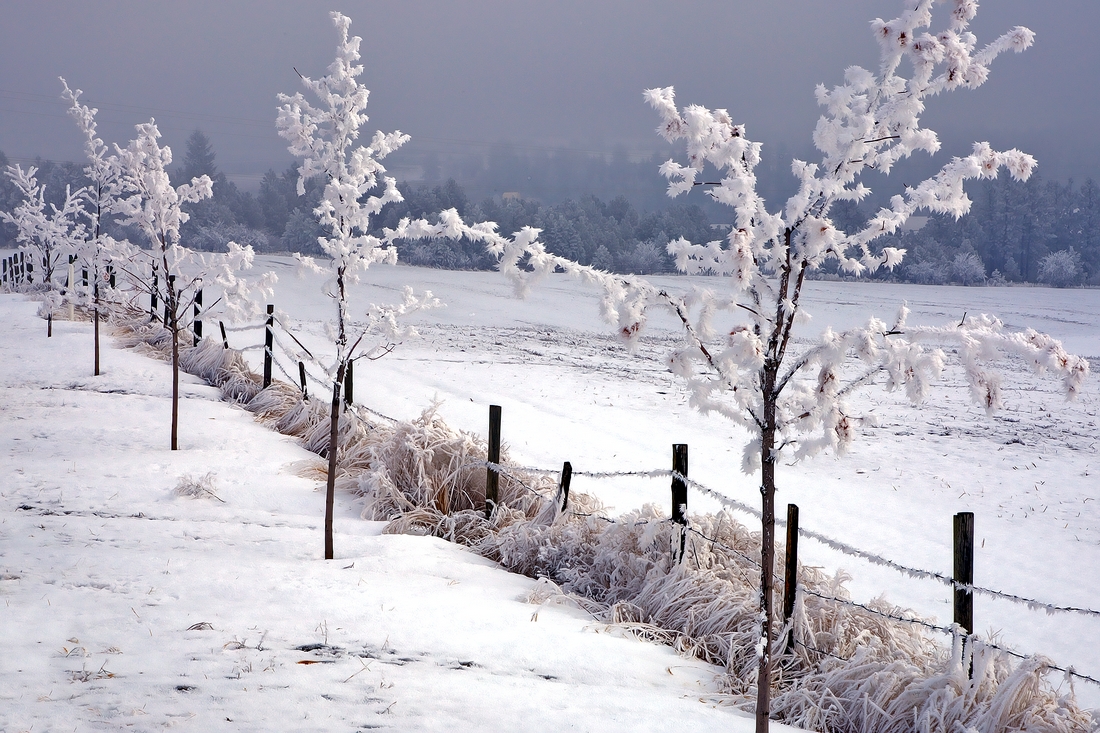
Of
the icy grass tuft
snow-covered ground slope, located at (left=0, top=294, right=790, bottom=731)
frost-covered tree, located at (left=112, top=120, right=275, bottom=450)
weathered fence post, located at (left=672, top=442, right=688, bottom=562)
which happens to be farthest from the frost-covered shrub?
snow-covered ground slope, located at (left=0, top=294, right=790, bottom=731)

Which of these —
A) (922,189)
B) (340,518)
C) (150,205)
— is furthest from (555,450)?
(922,189)

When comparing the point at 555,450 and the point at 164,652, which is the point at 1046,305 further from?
the point at 164,652

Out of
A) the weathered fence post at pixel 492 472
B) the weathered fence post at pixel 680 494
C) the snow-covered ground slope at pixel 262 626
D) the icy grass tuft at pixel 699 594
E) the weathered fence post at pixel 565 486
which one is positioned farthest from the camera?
the weathered fence post at pixel 492 472

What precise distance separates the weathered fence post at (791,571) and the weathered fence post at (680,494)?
0.89m

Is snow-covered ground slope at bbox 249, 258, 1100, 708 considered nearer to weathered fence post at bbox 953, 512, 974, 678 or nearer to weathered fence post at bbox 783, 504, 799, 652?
weathered fence post at bbox 953, 512, 974, 678

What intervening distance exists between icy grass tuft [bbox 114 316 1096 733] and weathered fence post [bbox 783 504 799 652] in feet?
0.21

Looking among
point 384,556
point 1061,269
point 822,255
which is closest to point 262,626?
point 384,556

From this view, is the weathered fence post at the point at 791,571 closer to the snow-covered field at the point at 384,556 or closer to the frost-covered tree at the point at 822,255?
the snow-covered field at the point at 384,556

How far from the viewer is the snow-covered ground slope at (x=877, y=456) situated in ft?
19.1

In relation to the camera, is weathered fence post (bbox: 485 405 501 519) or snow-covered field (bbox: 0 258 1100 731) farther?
weathered fence post (bbox: 485 405 501 519)

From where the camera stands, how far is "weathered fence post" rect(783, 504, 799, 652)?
3900 mm

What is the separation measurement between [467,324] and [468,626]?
64.4ft

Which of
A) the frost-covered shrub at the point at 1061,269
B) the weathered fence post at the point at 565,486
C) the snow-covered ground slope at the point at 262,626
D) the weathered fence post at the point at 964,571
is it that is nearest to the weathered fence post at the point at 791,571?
the snow-covered ground slope at the point at 262,626

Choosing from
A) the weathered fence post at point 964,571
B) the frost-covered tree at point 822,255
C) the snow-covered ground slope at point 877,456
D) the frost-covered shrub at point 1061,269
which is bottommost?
the snow-covered ground slope at point 877,456
